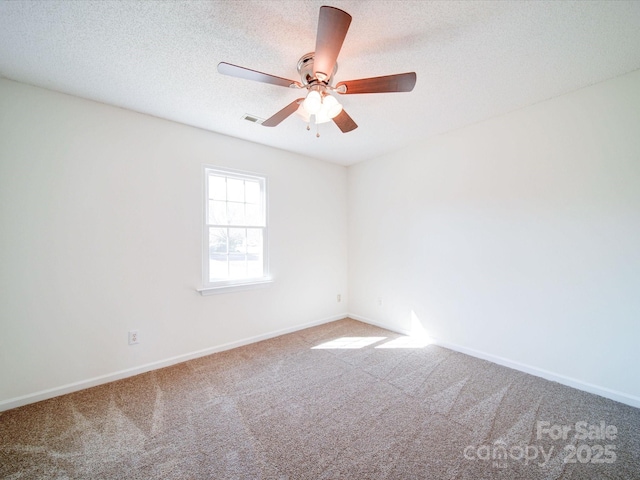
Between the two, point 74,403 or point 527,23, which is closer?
point 527,23

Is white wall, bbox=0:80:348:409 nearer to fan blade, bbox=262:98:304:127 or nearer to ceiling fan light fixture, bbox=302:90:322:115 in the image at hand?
fan blade, bbox=262:98:304:127

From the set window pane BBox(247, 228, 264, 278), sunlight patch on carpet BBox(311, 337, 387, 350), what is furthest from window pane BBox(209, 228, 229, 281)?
sunlight patch on carpet BBox(311, 337, 387, 350)

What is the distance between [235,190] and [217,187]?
222mm

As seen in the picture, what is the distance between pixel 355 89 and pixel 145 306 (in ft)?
8.86

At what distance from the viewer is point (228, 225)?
3182mm

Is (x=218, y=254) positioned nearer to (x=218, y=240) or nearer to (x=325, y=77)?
(x=218, y=240)

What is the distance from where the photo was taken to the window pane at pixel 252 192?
3.39 metres

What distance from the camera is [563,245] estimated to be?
234 cm

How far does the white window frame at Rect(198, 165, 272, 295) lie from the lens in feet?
9.74

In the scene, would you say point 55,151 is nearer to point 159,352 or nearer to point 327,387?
point 159,352

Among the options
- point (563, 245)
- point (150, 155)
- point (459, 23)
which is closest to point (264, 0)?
point (459, 23)

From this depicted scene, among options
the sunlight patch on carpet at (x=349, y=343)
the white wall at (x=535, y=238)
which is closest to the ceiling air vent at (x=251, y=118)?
the white wall at (x=535, y=238)

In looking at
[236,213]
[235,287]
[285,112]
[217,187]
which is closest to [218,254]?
[235,287]

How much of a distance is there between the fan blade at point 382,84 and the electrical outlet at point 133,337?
2796mm
